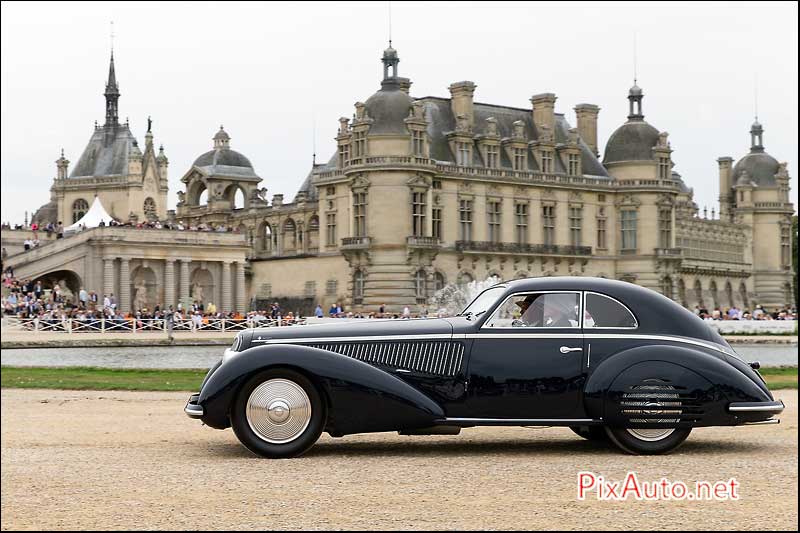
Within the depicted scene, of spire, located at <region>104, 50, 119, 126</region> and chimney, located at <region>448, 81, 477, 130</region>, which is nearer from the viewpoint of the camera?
chimney, located at <region>448, 81, 477, 130</region>

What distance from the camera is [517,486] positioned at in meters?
9.37

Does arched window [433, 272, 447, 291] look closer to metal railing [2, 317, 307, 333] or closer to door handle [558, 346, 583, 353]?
metal railing [2, 317, 307, 333]

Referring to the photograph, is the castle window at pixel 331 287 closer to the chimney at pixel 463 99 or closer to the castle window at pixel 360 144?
the castle window at pixel 360 144

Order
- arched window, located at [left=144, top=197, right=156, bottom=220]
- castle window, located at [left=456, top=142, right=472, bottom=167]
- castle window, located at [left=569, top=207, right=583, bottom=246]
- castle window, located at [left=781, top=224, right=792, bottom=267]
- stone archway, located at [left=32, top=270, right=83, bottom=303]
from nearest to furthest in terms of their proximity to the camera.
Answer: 1. stone archway, located at [left=32, top=270, right=83, bottom=303]
2. castle window, located at [left=456, top=142, right=472, bottom=167]
3. castle window, located at [left=569, top=207, right=583, bottom=246]
4. arched window, located at [left=144, top=197, right=156, bottom=220]
5. castle window, located at [left=781, top=224, right=792, bottom=267]

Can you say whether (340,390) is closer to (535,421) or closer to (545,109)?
(535,421)

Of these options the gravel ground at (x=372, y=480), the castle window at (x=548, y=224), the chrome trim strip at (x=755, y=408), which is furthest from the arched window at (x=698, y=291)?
the chrome trim strip at (x=755, y=408)

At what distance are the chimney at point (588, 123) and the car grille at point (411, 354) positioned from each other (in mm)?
72441

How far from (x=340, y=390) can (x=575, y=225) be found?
67.5m

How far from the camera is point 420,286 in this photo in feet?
222

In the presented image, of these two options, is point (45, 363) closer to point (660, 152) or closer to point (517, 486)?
point (517, 486)

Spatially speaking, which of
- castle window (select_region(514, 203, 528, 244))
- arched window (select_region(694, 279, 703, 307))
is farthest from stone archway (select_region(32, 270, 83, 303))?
arched window (select_region(694, 279, 703, 307))

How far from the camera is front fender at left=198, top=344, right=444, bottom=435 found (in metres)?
11.1

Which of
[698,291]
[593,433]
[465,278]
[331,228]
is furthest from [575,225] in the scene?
[593,433]

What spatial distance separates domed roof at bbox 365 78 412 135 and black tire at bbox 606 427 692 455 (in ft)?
185
